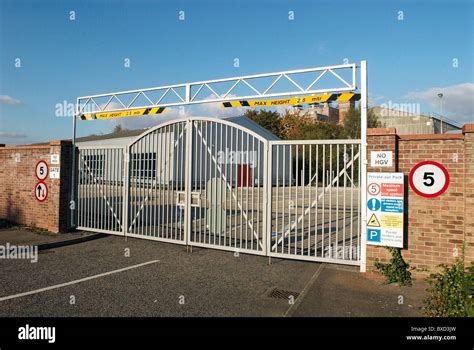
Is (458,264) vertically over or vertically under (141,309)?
over

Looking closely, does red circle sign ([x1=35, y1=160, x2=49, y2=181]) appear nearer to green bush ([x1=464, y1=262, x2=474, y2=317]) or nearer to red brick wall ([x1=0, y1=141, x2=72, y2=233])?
red brick wall ([x1=0, y1=141, x2=72, y2=233])

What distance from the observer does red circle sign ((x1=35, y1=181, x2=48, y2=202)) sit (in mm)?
10578

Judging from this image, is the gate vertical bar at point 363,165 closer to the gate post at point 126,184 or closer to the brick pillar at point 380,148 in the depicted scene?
the brick pillar at point 380,148

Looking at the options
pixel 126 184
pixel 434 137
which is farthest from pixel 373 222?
pixel 126 184

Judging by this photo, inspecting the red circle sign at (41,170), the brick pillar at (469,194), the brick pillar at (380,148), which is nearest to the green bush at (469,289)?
the brick pillar at (469,194)

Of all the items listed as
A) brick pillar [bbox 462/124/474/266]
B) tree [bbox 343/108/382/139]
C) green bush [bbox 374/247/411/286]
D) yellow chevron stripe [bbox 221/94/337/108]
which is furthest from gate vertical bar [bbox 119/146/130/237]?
tree [bbox 343/108/382/139]

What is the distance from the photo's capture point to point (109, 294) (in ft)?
18.0

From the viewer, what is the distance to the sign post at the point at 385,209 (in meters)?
6.22

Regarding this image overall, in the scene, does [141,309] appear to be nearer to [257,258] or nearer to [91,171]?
[257,258]
